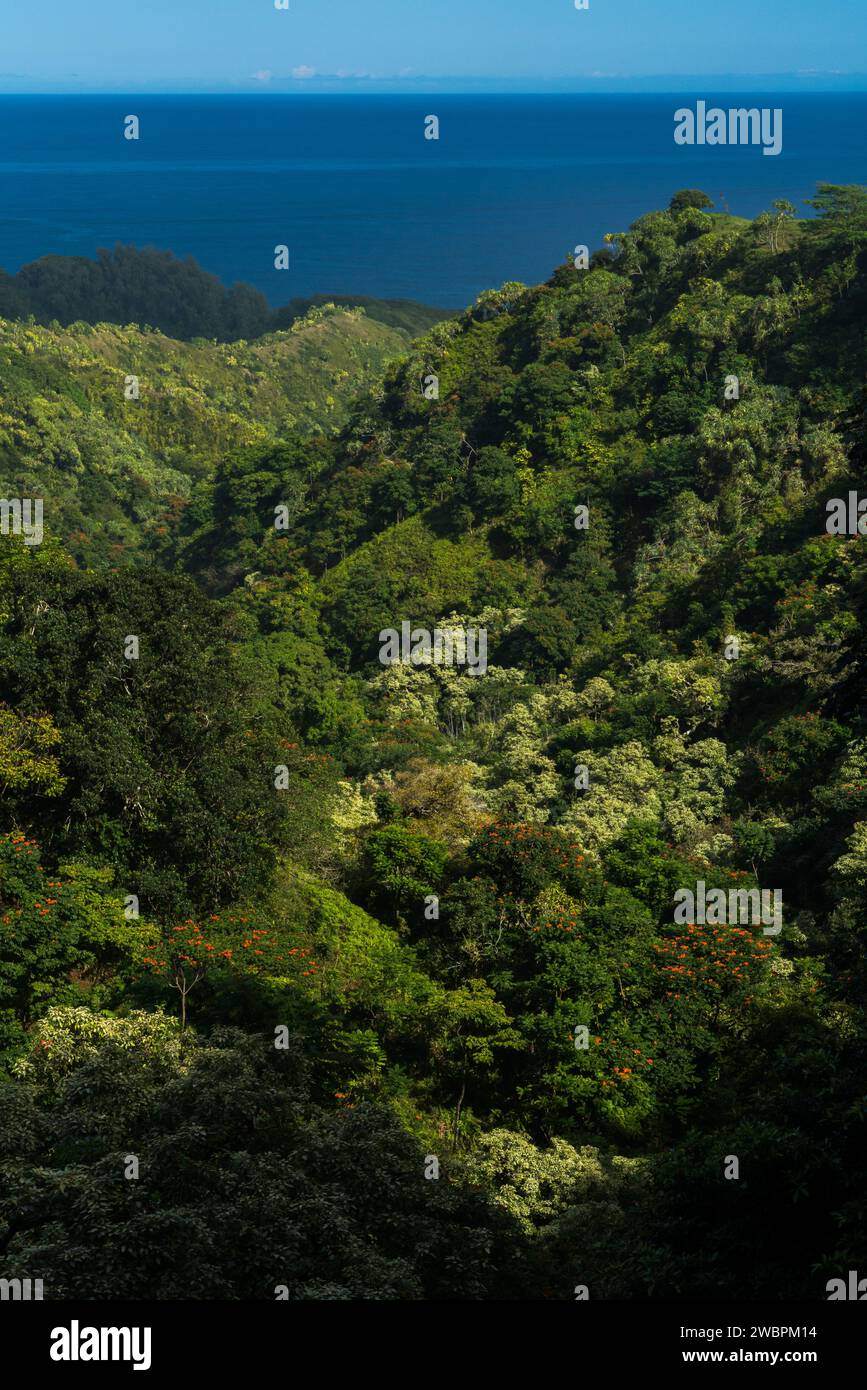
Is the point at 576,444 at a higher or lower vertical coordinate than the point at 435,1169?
higher

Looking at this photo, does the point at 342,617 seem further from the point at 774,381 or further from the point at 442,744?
the point at 774,381

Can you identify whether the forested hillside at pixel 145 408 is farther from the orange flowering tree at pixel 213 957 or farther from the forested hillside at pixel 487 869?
the orange flowering tree at pixel 213 957

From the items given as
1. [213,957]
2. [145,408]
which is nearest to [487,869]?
[213,957]

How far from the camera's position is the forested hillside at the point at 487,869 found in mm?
13289

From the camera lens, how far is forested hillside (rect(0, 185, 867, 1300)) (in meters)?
13.3

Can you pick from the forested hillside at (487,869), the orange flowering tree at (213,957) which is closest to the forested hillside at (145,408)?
the forested hillside at (487,869)

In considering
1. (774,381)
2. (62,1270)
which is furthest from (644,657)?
(62,1270)

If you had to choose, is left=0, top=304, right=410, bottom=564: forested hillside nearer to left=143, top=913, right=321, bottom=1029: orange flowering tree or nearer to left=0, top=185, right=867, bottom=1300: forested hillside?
left=0, top=185, right=867, bottom=1300: forested hillside

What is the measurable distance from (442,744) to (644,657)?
22.5 feet

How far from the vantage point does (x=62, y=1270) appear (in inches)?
469

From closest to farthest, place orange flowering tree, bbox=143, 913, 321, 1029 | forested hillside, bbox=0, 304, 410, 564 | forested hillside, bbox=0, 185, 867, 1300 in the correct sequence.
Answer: forested hillside, bbox=0, 185, 867, 1300
orange flowering tree, bbox=143, 913, 321, 1029
forested hillside, bbox=0, 304, 410, 564

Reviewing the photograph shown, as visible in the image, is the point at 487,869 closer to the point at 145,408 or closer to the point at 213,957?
the point at 213,957

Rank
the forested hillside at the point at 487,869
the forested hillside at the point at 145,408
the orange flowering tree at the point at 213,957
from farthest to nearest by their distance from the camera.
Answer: the forested hillside at the point at 145,408, the orange flowering tree at the point at 213,957, the forested hillside at the point at 487,869

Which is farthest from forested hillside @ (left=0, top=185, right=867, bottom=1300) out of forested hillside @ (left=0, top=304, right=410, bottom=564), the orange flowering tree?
forested hillside @ (left=0, top=304, right=410, bottom=564)
